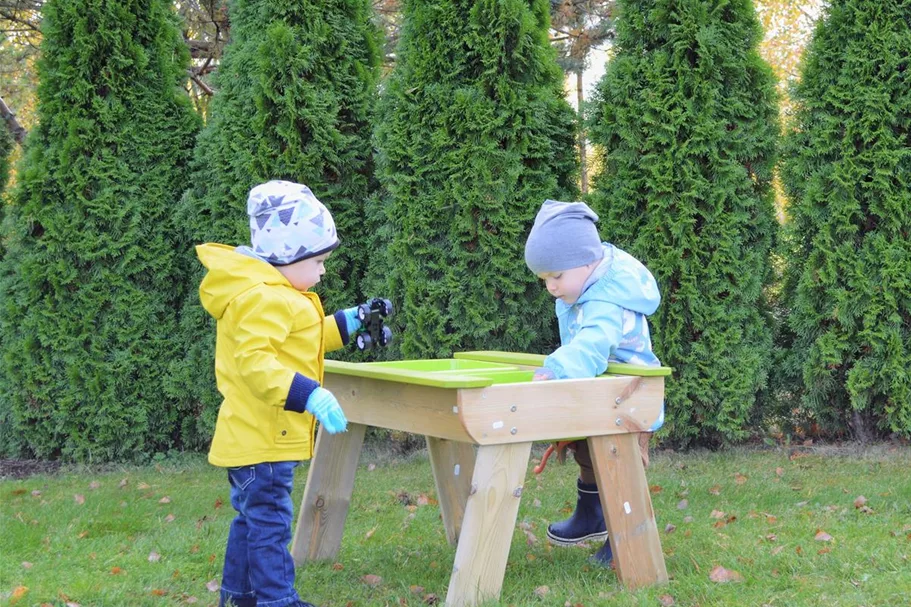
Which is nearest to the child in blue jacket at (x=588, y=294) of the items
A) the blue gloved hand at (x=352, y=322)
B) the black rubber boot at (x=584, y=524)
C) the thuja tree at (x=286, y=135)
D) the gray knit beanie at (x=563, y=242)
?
the gray knit beanie at (x=563, y=242)

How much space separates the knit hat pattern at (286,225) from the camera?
11.6ft

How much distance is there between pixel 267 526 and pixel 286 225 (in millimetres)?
1057

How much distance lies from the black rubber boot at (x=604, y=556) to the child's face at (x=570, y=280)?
1.06m

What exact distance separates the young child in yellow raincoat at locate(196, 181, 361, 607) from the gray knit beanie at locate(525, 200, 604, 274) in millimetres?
834

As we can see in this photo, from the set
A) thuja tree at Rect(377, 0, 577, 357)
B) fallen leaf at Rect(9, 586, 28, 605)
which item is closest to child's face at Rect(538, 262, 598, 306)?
thuja tree at Rect(377, 0, 577, 357)

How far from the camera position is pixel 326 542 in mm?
4355

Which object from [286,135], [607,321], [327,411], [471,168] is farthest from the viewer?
[286,135]

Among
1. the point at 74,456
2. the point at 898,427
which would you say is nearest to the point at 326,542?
the point at 74,456

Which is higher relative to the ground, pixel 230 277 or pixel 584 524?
pixel 230 277

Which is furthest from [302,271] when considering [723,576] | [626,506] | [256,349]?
[723,576]

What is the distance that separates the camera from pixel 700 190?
6.17 m

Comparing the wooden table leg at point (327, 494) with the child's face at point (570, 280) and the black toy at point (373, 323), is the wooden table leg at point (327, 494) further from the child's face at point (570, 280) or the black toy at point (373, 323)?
the child's face at point (570, 280)

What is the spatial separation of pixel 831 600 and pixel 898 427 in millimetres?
2958

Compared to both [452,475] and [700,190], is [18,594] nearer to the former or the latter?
[452,475]
